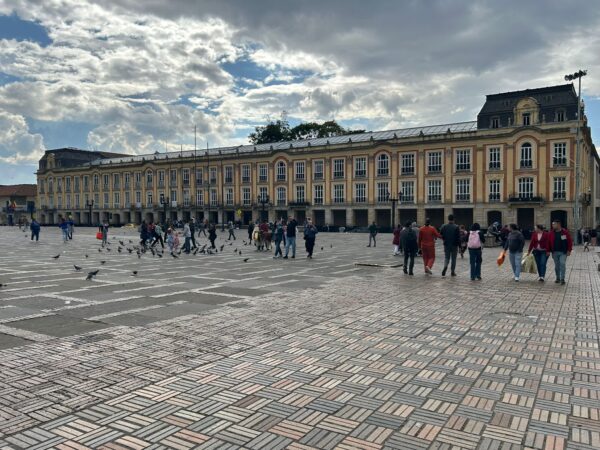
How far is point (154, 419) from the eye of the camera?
4340 millimetres

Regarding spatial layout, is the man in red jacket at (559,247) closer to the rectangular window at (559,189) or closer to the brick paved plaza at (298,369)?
the brick paved plaza at (298,369)

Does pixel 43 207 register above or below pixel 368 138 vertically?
below

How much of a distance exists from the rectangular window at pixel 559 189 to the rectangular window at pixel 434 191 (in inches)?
469

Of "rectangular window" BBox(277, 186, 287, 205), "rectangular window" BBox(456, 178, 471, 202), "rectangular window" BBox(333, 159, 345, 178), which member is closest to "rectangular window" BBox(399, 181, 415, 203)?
"rectangular window" BBox(456, 178, 471, 202)

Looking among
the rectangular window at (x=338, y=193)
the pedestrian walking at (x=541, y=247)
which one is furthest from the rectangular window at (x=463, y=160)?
the pedestrian walking at (x=541, y=247)

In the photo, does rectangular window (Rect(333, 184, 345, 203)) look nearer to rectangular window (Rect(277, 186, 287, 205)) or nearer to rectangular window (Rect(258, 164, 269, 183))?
rectangular window (Rect(277, 186, 287, 205))

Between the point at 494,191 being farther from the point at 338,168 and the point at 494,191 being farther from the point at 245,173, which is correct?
the point at 245,173

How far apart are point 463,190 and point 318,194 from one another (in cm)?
1914

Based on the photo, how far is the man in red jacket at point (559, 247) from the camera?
1310 cm

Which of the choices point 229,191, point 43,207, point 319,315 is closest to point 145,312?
point 319,315

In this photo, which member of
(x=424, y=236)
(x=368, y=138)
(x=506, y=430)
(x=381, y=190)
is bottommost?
(x=506, y=430)

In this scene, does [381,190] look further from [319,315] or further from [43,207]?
[43,207]

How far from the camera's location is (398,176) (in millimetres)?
59469

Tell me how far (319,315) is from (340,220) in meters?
56.8
